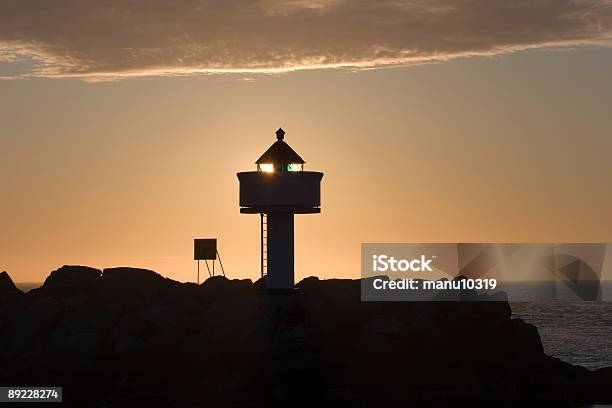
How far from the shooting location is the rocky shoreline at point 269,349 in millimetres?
47594

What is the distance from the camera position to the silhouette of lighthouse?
Result: 5072 centimetres

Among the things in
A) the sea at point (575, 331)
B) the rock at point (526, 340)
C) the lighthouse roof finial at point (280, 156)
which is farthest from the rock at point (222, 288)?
the sea at point (575, 331)

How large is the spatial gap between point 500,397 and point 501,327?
16.1 ft

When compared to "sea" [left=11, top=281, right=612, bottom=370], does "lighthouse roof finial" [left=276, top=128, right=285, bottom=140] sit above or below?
above

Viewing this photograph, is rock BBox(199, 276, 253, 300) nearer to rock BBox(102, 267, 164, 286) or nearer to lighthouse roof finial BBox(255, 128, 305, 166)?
rock BBox(102, 267, 164, 286)

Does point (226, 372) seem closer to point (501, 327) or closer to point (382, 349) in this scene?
point (382, 349)

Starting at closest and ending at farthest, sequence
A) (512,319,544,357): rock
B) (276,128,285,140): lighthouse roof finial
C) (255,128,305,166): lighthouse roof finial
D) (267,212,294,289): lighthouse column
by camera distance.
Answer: (267,212,294,289): lighthouse column < (255,128,305,166): lighthouse roof finial < (276,128,285,140): lighthouse roof finial < (512,319,544,357): rock

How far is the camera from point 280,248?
1996 inches

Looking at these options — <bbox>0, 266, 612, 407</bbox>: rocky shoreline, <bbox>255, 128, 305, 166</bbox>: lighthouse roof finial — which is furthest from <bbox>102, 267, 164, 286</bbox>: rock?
<bbox>255, 128, 305, 166</bbox>: lighthouse roof finial

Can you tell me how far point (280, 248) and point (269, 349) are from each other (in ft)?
14.6

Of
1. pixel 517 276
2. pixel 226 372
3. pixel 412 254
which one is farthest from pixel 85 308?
pixel 517 276

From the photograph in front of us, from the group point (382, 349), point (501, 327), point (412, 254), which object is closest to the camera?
point (382, 349)

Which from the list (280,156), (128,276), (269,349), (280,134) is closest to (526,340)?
(269,349)

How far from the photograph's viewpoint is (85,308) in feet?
172
